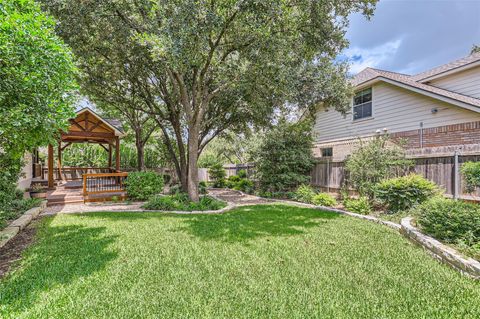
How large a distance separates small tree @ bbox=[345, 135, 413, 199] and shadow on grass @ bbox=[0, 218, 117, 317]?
717cm

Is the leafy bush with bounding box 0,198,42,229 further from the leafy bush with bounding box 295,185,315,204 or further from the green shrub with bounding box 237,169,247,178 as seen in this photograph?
the green shrub with bounding box 237,169,247,178

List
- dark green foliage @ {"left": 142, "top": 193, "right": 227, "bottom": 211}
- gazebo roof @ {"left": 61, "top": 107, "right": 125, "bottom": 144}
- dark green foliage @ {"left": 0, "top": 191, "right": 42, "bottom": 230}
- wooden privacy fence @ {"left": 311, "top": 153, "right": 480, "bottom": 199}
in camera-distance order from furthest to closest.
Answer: gazebo roof @ {"left": 61, "top": 107, "right": 125, "bottom": 144} → dark green foliage @ {"left": 142, "top": 193, "right": 227, "bottom": 211} → wooden privacy fence @ {"left": 311, "top": 153, "right": 480, "bottom": 199} → dark green foliage @ {"left": 0, "top": 191, "right": 42, "bottom": 230}

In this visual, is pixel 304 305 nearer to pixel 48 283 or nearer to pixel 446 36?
pixel 48 283

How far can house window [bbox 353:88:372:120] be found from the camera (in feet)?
42.0

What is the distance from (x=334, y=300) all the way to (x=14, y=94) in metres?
4.97

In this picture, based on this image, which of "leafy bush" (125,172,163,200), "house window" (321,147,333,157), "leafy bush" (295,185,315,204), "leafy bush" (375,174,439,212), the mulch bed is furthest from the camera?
"house window" (321,147,333,157)

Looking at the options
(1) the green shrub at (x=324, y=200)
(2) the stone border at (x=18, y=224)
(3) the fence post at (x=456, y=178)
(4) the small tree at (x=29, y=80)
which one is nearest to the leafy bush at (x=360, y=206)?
(1) the green shrub at (x=324, y=200)

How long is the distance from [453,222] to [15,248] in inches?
302

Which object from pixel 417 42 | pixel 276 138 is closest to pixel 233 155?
pixel 276 138

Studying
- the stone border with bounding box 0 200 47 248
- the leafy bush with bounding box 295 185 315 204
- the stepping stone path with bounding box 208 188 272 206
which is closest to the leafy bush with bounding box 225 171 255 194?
the stepping stone path with bounding box 208 188 272 206

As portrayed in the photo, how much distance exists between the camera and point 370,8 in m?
7.64

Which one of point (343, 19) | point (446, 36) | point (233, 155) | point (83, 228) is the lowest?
point (83, 228)

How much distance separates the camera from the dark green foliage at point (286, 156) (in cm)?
1112

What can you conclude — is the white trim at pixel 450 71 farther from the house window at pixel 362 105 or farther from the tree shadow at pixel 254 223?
the tree shadow at pixel 254 223
